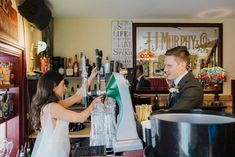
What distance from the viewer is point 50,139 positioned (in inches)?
79.7

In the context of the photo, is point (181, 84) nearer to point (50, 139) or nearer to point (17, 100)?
point (50, 139)

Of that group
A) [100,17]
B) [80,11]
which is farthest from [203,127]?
[100,17]

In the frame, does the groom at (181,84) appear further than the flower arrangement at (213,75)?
No

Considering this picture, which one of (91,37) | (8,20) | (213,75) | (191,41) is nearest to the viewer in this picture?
(8,20)

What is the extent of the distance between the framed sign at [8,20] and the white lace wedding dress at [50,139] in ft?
3.04

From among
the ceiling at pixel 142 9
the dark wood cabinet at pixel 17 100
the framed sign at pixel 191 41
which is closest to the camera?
the dark wood cabinet at pixel 17 100

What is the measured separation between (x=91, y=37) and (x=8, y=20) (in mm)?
2234

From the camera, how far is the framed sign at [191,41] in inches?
189

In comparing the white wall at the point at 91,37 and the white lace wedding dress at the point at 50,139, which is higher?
the white wall at the point at 91,37

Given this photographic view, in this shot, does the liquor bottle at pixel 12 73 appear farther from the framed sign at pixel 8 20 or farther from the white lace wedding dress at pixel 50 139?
the white lace wedding dress at pixel 50 139

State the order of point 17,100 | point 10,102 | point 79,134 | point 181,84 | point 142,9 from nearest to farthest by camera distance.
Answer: point 181,84, point 10,102, point 17,100, point 79,134, point 142,9

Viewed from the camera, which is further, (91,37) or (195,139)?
(91,37)

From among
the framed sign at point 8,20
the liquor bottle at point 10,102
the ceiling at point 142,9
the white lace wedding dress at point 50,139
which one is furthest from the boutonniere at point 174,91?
the ceiling at point 142,9

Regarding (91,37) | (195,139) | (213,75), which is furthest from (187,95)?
(91,37)
